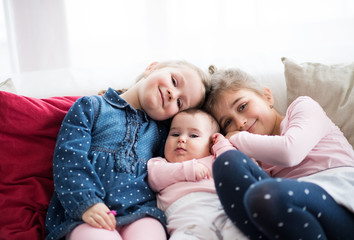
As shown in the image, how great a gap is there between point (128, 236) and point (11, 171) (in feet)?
1.44

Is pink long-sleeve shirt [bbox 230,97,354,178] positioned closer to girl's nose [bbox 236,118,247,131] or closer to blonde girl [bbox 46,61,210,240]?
girl's nose [bbox 236,118,247,131]

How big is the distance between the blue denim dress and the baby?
0.17 feet

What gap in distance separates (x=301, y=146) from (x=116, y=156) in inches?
23.8

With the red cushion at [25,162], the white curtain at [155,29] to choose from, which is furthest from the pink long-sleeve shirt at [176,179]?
the white curtain at [155,29]

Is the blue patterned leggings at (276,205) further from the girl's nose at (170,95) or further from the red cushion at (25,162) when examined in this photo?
the red cushion at (25,162)

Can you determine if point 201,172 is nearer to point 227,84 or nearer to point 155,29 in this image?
point 227,84

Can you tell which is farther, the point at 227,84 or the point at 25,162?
the point at 227,84

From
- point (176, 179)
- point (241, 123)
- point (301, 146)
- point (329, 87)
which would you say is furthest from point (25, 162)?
point (329, 87)

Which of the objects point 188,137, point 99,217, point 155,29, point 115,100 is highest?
point 155,29

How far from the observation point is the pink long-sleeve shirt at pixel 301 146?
1191mm

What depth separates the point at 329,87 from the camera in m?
1.53

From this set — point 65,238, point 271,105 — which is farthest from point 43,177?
point 271,105

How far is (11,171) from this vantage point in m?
1.24

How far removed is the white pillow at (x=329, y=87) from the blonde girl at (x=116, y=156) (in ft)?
1.26
